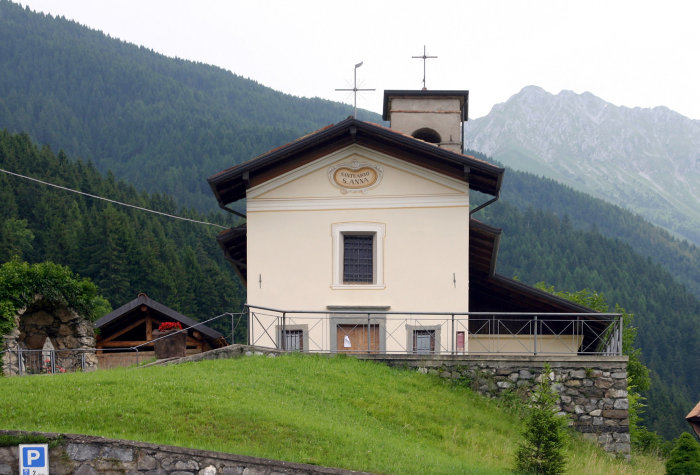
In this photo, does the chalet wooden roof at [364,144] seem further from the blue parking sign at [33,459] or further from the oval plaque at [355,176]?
the blue parking sign at [33,459]

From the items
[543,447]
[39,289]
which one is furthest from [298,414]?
[39,289]

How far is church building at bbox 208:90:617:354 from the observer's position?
72.9 ft

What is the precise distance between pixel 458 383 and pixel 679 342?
102 metres

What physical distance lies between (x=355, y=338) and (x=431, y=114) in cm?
1020

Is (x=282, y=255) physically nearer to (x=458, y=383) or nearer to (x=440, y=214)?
(x=440, y=214)

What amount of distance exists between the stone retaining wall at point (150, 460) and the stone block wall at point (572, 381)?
7.18m

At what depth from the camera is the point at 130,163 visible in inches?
6914

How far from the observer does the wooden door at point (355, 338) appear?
22266mm

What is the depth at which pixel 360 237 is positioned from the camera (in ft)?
74.9

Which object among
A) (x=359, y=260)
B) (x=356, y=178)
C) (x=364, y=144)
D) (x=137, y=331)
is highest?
(x=364, y=144)

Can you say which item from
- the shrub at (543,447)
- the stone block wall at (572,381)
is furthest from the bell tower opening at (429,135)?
the shrub at (543,447)

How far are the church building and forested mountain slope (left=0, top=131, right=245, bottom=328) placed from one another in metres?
54.4

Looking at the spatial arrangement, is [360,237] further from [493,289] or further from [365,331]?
[493,289]

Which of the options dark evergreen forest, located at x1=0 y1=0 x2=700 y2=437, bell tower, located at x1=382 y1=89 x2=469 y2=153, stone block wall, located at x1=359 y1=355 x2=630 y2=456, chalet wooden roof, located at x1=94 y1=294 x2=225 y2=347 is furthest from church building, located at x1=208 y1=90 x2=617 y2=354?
dark evergreen forest, located at x1=0 y1=0 x2=700 y2=437
